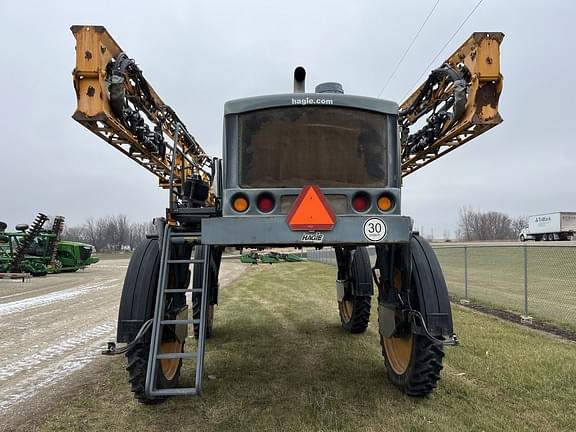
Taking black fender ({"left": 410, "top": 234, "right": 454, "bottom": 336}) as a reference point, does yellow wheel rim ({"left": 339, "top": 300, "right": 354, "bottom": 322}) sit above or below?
below

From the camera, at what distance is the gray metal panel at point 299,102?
4070mm

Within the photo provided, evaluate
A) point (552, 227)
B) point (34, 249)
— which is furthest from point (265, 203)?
point (552, 227)

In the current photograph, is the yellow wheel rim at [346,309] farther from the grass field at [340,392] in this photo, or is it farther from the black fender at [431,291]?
the black fender at [431,291]

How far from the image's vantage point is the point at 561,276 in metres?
13.5

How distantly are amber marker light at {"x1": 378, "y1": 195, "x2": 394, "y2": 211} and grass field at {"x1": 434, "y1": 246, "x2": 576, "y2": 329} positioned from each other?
565 cm

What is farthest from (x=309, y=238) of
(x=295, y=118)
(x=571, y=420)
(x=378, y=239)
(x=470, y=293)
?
(x=470, y=293)

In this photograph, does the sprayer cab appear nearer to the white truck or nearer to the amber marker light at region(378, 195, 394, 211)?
the amber marker light at region(378, 195, 394, 211)

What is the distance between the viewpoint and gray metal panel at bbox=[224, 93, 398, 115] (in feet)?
13.4

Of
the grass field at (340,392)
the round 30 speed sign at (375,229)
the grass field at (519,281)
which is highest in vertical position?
the round 30 speed sign at (375,229)

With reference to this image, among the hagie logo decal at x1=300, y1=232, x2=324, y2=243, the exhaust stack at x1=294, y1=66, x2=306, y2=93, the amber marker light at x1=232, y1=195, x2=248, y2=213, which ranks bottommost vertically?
the hagie logo decal at x1=300, y1=232, x2=324, y2=243

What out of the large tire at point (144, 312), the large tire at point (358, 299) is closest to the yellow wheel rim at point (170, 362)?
the large tire at point (144, 312)

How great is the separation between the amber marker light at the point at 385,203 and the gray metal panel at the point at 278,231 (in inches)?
16.5

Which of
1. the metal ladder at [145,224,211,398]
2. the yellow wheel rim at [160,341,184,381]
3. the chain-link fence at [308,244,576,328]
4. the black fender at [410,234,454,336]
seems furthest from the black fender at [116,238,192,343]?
the chain-link fence at [308,244,576,328]

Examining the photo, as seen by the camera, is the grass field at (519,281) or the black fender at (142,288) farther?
the grass field at (519,281)
